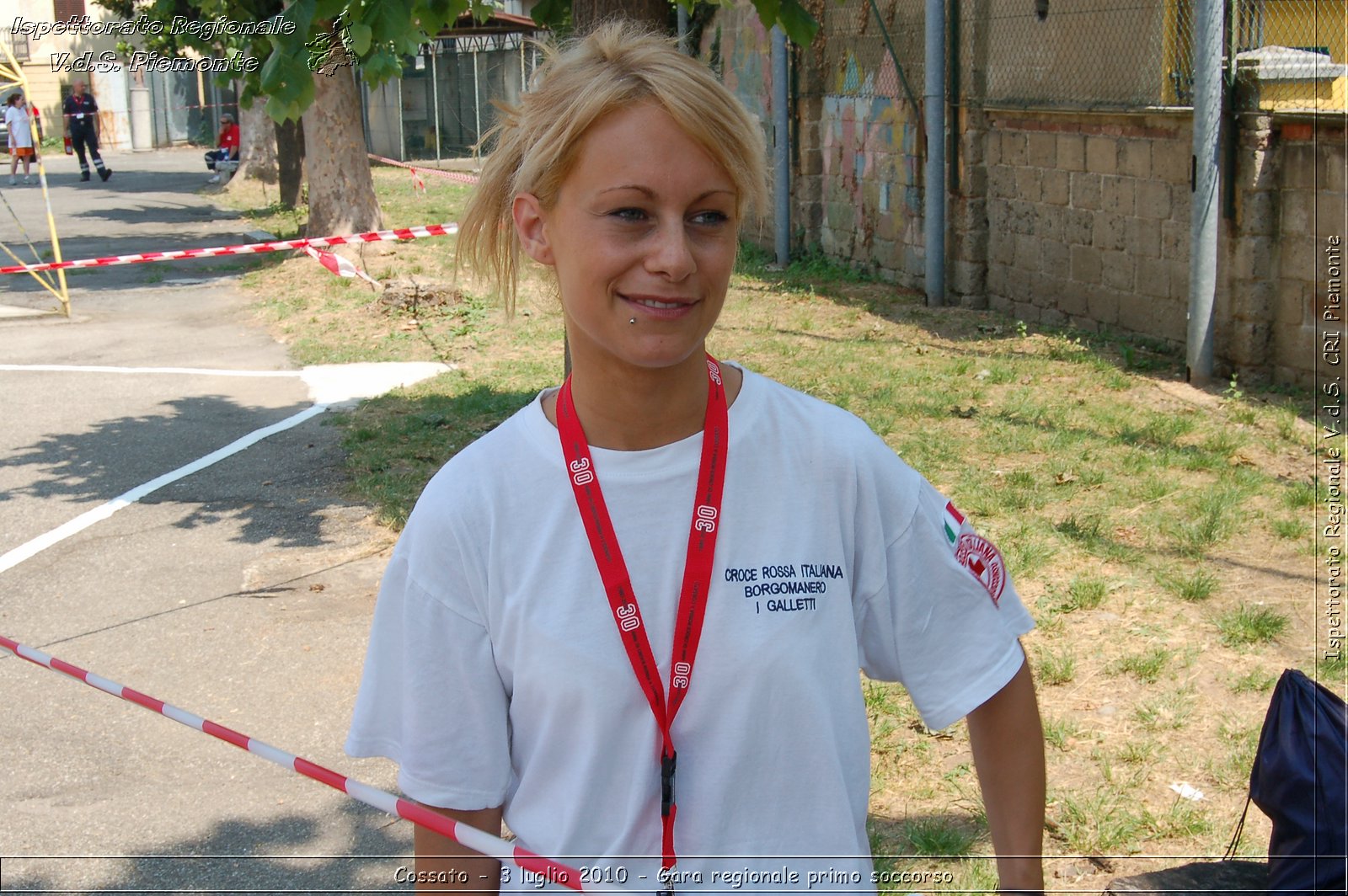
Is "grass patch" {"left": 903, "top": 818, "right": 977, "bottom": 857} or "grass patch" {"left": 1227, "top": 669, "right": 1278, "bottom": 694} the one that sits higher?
"grass patch" {"left": 1227, "top": 669, "right": 1278, "bottom": 694}

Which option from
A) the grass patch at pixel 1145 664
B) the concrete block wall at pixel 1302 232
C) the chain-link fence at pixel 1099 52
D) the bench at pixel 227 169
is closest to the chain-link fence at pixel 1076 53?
the chain-link fence at pixel 1099 52

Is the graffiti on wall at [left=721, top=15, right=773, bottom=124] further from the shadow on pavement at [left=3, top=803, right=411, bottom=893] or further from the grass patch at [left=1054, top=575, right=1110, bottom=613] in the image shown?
the shadow on pavement at [left=3, top=803, right=411, bottom=893]

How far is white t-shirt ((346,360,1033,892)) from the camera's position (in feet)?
5.77

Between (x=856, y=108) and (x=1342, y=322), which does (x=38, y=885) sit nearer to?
(x=1342, y=322)

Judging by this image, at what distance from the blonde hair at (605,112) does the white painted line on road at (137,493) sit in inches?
214

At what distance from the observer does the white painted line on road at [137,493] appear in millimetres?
6711

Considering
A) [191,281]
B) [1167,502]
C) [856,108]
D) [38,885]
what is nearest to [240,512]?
[38,885]

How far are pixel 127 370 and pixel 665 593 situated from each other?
10.3 meters

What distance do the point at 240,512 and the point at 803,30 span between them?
3.97 meters

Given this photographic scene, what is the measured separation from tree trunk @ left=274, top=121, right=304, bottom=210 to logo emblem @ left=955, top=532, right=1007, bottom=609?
21864 millimetres

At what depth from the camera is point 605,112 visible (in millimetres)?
1799

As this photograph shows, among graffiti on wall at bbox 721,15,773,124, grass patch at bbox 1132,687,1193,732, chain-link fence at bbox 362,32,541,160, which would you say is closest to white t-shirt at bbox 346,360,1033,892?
grass patch at bbox 1132,687,1193,732

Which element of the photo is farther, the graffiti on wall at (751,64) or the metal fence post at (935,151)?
the graffiti on wall at (751,64)

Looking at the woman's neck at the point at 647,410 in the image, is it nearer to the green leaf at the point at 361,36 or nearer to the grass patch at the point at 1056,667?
the green leaf at the point at 361,36
